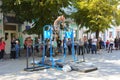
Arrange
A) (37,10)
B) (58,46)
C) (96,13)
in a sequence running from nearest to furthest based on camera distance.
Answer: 1. (37,10)
2. (58,46)
3. (96,13)

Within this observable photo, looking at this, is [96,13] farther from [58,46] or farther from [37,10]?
[37,10]

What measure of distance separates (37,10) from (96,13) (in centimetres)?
A: 1231

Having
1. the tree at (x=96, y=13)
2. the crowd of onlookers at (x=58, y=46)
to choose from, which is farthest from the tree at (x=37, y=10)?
the tree at (x=96, y=13)

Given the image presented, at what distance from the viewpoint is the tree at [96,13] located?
112ft

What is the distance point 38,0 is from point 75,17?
13.0 m

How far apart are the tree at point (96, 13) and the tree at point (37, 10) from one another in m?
9.55

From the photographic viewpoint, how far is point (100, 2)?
3444cm

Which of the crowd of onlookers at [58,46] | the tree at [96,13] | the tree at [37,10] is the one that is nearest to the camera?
the crowd of onlookers at [58,46]

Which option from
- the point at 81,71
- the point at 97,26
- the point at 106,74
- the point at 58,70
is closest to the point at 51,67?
the point at 58,70

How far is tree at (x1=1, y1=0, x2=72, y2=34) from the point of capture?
2333 centimetres

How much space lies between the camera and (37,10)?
23.5 metres

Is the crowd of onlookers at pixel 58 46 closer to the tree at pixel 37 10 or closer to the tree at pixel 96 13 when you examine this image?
the tree at pixel 37 10

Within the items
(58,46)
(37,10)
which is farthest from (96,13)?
(37,10)

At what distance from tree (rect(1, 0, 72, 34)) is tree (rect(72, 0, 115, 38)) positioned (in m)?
9.55
